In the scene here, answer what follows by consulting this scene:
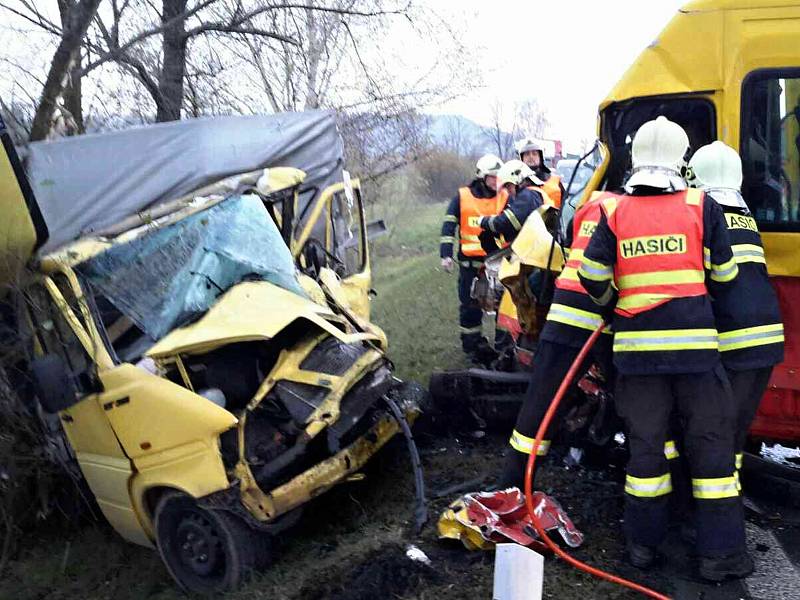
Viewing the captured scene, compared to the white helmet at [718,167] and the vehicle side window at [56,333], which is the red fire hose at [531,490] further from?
the vehicle side window at [56,333]

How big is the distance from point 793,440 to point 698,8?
231cm

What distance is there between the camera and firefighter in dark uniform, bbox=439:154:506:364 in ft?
24.8

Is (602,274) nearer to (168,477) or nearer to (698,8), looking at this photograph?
(698,8)

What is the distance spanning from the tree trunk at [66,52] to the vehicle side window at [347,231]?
2.42 meters

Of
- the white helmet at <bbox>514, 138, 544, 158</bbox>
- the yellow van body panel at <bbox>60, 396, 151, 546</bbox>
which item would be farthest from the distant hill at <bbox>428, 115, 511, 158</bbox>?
the yellow van body panel at <bbox>60, 396, 151, 546</bbox>

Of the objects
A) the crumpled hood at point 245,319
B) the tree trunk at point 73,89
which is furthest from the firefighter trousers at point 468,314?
the tree trunk at point 73,89

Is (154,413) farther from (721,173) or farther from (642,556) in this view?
(721,173)

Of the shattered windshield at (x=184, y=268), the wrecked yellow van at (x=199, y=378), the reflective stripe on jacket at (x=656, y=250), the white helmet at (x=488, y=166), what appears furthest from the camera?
the white helmet at (x=488, y=166)

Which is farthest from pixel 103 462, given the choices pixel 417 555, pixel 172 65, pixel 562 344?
pixel 172 65

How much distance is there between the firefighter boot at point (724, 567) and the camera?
3.67 metres

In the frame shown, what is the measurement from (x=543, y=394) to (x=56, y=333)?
2.66 m

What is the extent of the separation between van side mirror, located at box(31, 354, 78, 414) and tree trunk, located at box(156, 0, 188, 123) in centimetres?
551

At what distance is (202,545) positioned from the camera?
427 centimetres

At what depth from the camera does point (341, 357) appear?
14.3ft
